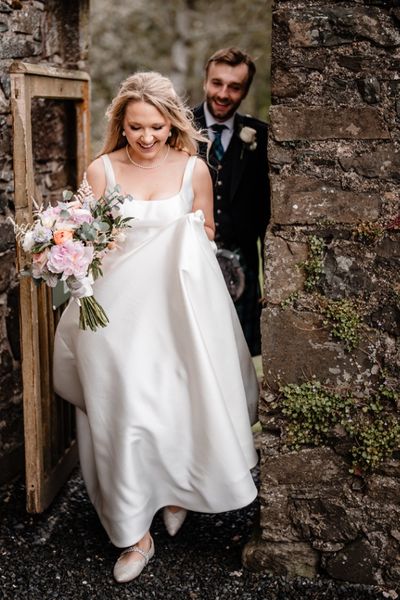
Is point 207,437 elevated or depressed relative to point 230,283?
depressed

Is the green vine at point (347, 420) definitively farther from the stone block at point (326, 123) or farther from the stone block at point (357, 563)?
the stone block at point (326, 123)

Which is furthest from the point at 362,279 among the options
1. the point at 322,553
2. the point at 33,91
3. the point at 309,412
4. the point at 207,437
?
the point at 33,91

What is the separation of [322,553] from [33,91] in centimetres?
264

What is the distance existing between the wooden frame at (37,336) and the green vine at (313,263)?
136cm

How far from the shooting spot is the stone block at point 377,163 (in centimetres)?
318

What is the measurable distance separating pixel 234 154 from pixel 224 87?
393 millimetres

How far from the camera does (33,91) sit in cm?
387

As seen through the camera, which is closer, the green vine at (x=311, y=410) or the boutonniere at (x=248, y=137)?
the green vine at (x=311, y=410)

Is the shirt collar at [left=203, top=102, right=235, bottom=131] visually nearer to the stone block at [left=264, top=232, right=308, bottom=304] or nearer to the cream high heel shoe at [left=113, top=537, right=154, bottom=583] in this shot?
the stone block at [left=264, top=232, right=308, bottom=304]

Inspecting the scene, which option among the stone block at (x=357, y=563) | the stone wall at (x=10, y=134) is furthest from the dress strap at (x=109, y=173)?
the stone block at (x=357, y=563)

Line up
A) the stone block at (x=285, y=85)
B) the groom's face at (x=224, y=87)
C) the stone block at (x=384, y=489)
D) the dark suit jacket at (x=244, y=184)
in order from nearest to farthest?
the stone block at (x=285, y=85), the stone block at (x=384, y=489), the groom's face at (x=224, y=87), the dark suit jacket at (x=244, y=184)

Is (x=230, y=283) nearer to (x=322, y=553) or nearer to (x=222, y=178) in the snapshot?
(x=222, y=178)

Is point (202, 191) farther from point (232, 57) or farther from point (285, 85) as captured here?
point (232, 57)

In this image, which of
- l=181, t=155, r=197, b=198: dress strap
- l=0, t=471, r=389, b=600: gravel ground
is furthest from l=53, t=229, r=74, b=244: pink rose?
l=0, t=471, r=389, b=600: gravel ground
